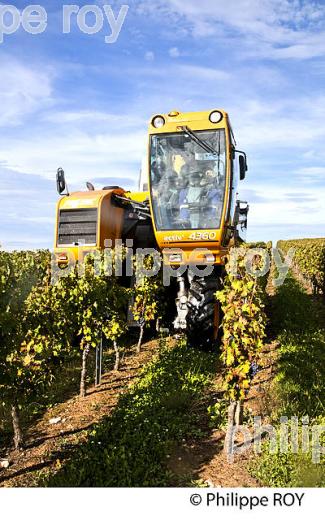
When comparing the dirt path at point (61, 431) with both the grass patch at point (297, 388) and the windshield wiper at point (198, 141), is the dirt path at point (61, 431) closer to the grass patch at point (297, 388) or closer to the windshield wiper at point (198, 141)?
the grass patch at point (297, 388)

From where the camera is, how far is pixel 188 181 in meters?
9.48

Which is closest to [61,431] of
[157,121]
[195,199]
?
[195,199]

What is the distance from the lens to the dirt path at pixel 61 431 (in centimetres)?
624

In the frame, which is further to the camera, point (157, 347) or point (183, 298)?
point (157, 347)

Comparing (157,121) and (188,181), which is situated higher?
(157,121)

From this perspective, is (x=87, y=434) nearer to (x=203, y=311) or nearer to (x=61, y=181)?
(x=203, y=311)

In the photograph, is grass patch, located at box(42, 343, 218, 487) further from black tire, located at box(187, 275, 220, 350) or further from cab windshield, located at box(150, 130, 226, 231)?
cab windshield, located at box(150, 130, 226, 231)

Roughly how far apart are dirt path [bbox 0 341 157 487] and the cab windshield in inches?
120

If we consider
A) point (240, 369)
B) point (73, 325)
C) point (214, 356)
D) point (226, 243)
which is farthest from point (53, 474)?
point (226, 243)

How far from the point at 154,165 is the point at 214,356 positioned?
3.86 meters

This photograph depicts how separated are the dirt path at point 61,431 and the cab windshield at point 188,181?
3.04 meters

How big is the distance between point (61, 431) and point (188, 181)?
4.84 meters

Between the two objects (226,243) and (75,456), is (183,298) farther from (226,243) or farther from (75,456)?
(75,456)

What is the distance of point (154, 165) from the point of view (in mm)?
9750
